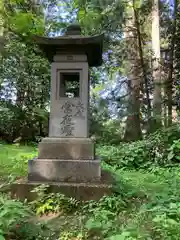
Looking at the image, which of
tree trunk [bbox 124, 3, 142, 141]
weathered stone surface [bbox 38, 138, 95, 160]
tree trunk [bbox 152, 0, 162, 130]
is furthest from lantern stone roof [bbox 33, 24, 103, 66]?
tree trunk [bbox 124, 3, 142, 141]

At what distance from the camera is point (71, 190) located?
3994 millimetres

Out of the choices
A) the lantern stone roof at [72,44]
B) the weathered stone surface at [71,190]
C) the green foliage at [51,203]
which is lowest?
the green foliage at [51,203]

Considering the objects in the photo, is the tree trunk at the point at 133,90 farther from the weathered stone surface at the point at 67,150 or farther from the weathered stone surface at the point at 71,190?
Answer: the weathered stone surface at the point at 71,190

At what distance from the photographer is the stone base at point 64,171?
4.29m

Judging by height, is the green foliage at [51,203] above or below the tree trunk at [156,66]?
below

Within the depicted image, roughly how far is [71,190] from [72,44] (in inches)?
103

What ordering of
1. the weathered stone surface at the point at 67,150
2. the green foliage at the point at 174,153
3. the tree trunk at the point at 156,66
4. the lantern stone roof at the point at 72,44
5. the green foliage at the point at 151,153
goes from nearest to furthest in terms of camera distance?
the weathered stone surface at the point at 67,150, the lantern stone roof at the point at 72,44, the green foliage at the point at 174,153, the green foliage at the point at 151,153, the tree trunk at the point at 156,66

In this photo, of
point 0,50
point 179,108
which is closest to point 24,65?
point 0,50

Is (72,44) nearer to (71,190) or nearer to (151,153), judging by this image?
(71,190)

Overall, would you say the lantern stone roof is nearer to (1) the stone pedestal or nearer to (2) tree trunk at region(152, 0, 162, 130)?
(1) the stone pedestal

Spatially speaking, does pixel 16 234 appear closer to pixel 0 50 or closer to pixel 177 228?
pixel 177 228

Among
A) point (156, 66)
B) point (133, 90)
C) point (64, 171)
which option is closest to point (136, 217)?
point (64, 171)

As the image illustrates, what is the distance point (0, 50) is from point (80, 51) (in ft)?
26.6

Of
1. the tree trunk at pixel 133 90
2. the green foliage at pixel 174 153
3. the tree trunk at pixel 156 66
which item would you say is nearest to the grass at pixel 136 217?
the green foliage at pixel 174 153
